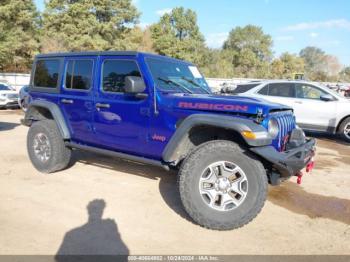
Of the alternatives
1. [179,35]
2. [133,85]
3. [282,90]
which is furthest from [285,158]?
[179,35]

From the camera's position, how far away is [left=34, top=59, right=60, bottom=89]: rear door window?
6041 millimetres

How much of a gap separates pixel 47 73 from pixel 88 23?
34935mm

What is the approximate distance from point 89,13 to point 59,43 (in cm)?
565

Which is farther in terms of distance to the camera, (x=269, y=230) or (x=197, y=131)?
(x=197, y=131)

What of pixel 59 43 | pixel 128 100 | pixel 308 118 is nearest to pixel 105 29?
pixel 59 43

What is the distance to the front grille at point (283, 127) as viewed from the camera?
428cm

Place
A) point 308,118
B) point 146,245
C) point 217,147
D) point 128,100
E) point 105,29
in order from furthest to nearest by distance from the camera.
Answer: point 105,29 < point 308,118 < point 128,100 < point 217,147 < point 146,245

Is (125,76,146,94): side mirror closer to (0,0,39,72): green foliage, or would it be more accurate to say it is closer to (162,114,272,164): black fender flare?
(162,114,272,164): black fender flare

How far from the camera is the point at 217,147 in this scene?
412cm

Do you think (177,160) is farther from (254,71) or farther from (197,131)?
(254,71)

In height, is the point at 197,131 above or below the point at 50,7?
below

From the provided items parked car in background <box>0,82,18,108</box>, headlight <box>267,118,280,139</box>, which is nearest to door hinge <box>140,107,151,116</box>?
headlight <box>267,118,280,139</box>

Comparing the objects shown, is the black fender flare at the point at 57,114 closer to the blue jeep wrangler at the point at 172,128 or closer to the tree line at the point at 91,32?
the blue jeep wrangler at the point at 172,128

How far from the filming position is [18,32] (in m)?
34.7
